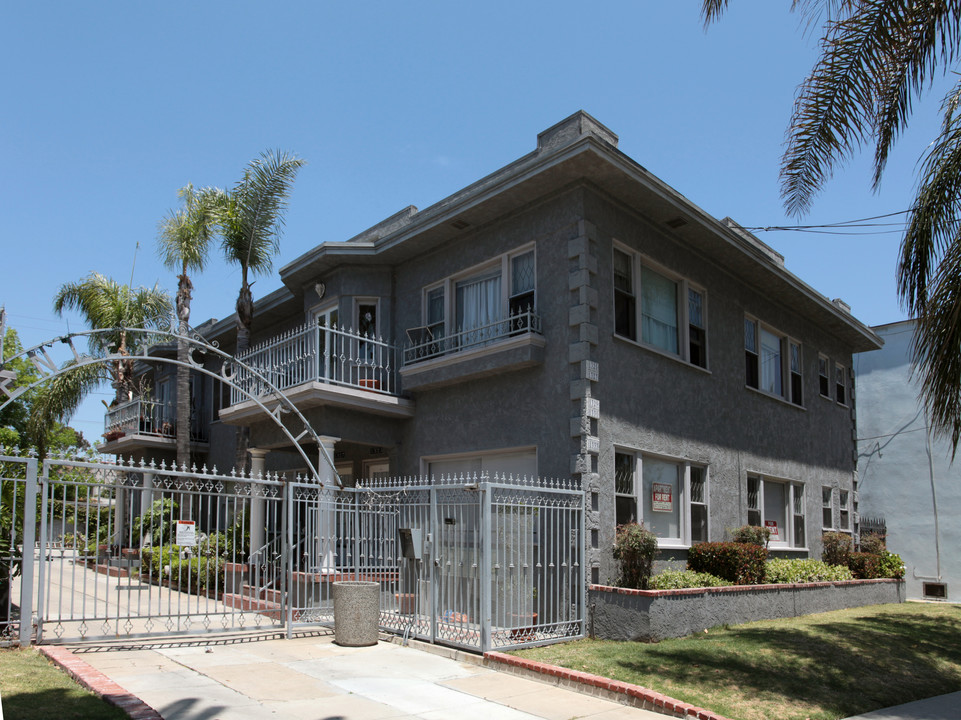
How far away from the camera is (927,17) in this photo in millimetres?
8820

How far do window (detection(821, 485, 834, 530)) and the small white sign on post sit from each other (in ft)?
51.9

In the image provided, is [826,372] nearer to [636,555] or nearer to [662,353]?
[662,353]

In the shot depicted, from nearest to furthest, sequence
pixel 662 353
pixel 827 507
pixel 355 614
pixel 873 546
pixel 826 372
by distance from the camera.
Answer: pixel 355 614 → pixel 662 353 → pixel 873 546 → pixel 827 507 → pixel 826 372

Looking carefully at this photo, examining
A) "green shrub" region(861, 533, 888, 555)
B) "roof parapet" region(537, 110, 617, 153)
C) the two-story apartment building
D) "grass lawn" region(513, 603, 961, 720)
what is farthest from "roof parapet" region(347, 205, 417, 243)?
"green shrub" region(861, 533, 888, 555)

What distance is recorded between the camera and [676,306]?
51.8 ft

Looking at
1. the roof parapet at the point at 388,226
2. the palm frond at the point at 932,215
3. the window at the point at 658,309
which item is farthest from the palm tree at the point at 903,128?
the roof parapet at the point at 388,226

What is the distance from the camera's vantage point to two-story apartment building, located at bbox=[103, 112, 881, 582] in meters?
13.1

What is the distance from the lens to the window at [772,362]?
59.7 ft

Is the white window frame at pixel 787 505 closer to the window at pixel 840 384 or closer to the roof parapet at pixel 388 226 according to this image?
the window at pixel 840 384

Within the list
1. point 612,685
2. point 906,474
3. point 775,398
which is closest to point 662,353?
point 775,398

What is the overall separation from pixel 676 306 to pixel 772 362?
491 centimetres

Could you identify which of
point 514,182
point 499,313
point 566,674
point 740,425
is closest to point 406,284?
point 499,313

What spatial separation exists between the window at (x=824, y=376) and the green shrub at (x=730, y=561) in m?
9.02

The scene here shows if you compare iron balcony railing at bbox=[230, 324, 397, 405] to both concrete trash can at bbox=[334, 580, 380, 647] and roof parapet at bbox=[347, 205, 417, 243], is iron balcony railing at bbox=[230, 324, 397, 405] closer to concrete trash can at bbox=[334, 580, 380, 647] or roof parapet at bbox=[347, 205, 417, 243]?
roof parapet at bbox=[347, 205, 417, 243]
